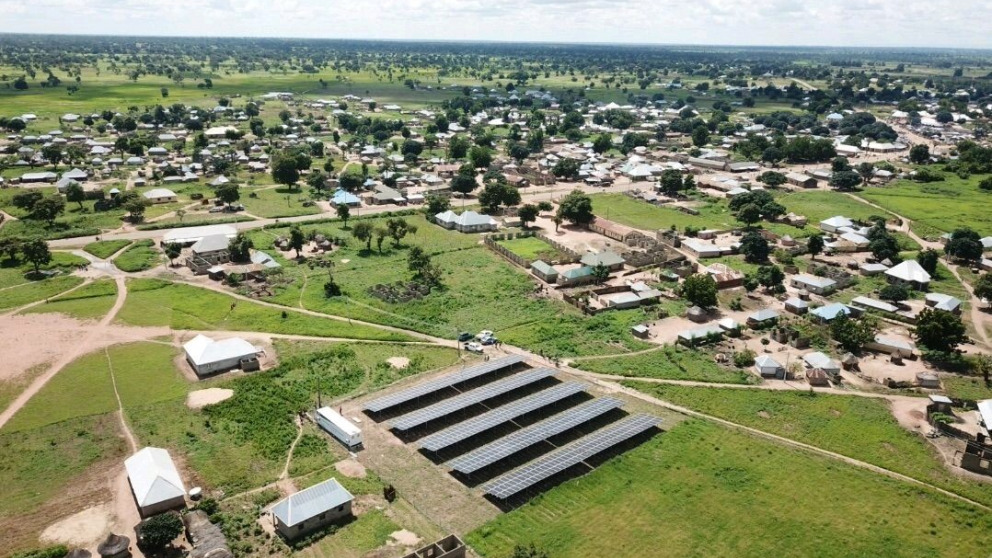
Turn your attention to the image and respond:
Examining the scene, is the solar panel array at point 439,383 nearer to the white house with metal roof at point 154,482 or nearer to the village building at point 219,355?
the village building at point 219,355

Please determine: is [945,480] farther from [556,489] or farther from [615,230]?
[615,230]

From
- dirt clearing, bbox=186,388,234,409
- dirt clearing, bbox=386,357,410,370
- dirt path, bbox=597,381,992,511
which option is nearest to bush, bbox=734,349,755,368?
dirt path, bbox=597,381,992,511

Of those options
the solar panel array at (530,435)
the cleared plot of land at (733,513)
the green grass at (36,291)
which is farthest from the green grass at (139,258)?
the cleared plot of land at (733,513)

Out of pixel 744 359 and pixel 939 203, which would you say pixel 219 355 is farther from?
pixel 939 203

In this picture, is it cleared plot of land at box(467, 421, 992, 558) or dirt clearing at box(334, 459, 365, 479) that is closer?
cleared plot of land at box(467, 421, 992, 558)

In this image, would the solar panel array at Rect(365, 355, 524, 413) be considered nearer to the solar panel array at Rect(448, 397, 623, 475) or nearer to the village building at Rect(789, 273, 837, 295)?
the solar panel array at Rect(448, 397, 623, 475)

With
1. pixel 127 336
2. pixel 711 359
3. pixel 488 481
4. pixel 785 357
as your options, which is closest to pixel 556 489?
pixel 488 481
